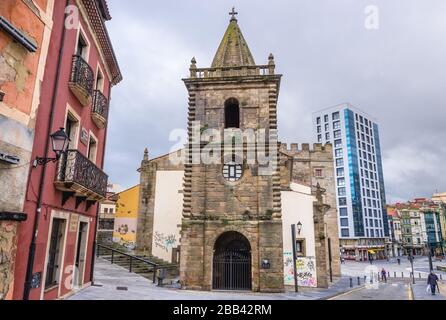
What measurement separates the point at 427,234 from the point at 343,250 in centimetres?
3323

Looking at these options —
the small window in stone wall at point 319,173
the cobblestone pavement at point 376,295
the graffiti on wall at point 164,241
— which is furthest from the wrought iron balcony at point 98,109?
the small window in stone wall at point 319,173

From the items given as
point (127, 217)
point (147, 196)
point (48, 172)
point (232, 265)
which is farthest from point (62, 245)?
point (127, 217)

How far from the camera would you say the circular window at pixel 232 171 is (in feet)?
63.4

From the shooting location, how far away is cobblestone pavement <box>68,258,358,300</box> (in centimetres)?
1195

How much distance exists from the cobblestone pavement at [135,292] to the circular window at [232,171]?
6570 millimetres

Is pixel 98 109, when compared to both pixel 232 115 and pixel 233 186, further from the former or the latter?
pixel 232 115

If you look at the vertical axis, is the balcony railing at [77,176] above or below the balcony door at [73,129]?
below

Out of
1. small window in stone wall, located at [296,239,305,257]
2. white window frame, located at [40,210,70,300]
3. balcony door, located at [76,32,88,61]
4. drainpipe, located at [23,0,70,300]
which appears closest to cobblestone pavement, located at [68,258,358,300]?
white window frame, located at [40,210,70,300]

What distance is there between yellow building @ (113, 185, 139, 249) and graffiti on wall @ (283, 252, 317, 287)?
1559 centimetres

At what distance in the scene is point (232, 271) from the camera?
60.1 feet

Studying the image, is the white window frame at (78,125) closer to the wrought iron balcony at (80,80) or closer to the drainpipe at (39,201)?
the wrought iron balcony at (80,80)

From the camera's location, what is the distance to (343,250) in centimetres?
7406
